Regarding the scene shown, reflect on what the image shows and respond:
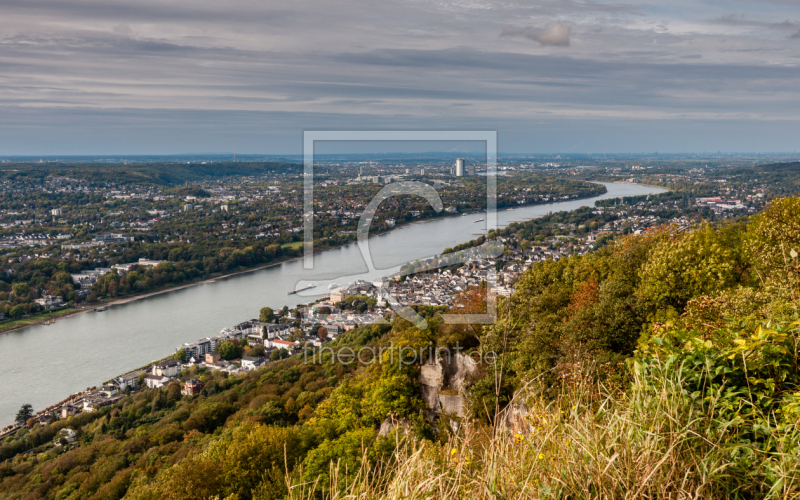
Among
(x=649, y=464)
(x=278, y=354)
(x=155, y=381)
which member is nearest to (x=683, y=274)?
(x=649, y=464)

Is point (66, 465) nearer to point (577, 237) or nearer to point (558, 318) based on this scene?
point (558, 318)

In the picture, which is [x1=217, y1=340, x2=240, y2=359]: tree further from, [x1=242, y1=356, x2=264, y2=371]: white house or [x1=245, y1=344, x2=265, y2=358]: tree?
[x1=242, y1=356, x2=264, y2=371]: white house

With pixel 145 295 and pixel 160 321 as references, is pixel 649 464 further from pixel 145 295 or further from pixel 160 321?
pixel 145 295

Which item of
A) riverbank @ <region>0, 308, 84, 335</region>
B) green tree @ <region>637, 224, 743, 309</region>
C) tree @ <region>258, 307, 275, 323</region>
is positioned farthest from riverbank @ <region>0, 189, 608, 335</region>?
green tree @ <region>637, 224, 743, 309</region>

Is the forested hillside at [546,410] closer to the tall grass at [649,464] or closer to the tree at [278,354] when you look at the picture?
the tall grass at [649,464]

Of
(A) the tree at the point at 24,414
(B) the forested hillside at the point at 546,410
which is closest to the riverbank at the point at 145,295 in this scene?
(A) the tree at the point at 24,414

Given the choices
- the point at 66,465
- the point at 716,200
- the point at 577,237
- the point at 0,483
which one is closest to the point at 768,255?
the point at 66,465
